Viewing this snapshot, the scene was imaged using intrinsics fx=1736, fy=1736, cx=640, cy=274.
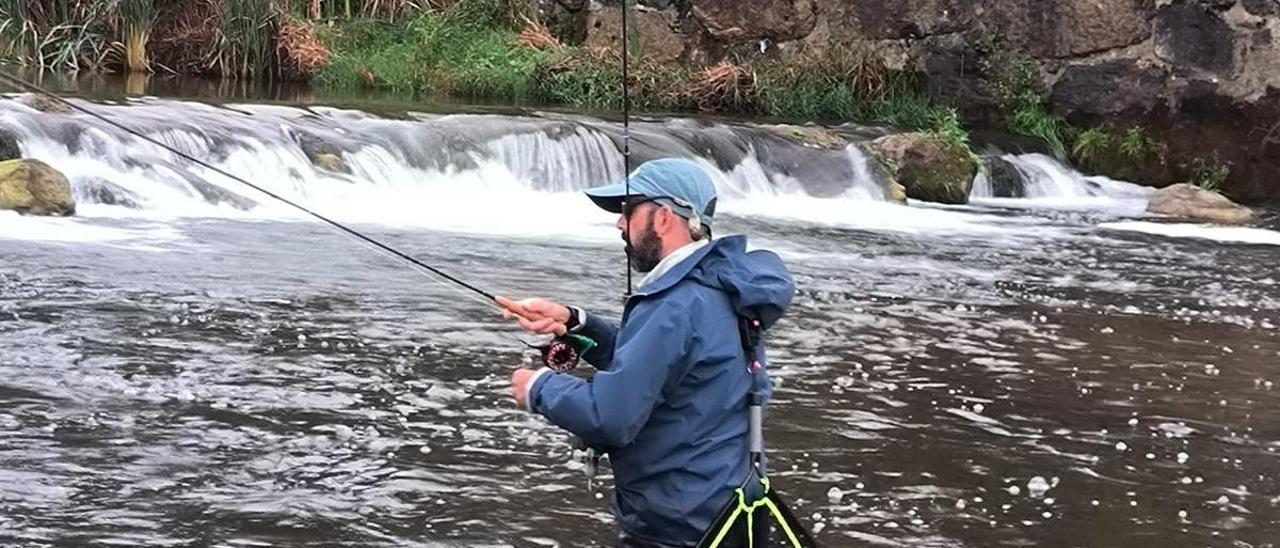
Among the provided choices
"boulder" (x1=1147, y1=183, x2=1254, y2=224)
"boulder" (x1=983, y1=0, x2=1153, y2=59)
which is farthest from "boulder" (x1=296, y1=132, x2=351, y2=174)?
"boulder" (x1=983, y1=0, x2=1153, y2=59)

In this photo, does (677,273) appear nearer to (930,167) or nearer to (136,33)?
(930,167)

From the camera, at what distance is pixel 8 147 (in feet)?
42.9

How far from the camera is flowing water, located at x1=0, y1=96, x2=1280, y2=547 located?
573 centimetres

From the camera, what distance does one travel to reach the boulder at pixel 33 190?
11.7 metres

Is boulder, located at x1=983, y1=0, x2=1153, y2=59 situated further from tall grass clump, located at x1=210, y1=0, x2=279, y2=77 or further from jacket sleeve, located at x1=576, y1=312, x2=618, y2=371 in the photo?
jacket sleeve, located at x1=576, y1=312, x2=618, y2=371

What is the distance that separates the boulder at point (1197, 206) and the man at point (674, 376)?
14400 mm

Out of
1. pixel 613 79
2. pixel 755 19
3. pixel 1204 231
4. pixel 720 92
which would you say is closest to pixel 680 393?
pixel 1204 231

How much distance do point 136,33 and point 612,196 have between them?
818 inches

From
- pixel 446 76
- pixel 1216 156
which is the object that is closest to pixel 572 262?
pixel 1216 156

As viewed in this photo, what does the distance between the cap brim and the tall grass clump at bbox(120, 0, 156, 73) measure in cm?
2047

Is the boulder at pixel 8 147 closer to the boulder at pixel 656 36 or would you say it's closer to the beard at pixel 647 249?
the beard at pixel 647 249

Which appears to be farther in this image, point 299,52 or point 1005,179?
point 299,52

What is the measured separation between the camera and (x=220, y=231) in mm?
11711

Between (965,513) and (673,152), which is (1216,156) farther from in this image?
(965,513)
